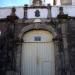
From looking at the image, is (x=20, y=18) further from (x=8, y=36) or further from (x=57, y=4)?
(x=57, y=4)

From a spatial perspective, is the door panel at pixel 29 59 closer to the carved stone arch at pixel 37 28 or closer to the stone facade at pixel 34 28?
the stone facade at pixel 34 28

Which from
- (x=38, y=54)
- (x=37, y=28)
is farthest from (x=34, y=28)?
(x=38, y=54)

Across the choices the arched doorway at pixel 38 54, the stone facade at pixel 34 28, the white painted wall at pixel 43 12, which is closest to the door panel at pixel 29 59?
the arched doorway at pixel 38 54

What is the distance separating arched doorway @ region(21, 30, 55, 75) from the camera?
1188cm

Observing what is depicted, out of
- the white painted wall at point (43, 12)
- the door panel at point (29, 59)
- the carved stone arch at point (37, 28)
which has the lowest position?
the door panel at point (29, 59)

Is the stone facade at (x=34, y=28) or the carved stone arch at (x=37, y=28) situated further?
the carved stone arch at (x=37, y=28)

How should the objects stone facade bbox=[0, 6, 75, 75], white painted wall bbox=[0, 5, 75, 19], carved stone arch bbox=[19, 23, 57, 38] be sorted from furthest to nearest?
1. white painted wall bbox=[0, 5, 75, 19]
2. carved stone arch bbox=[19, 23, 57, 38]
3. stone facade bbox=[0, 6, 75, 75]

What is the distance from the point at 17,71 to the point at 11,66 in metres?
0.37

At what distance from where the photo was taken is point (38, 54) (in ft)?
39.8

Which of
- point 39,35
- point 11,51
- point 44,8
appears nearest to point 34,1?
point 44,8

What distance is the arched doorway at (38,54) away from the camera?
39.0 ft

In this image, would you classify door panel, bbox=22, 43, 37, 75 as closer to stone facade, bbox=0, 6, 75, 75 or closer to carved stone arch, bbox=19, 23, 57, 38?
stone facade, bbox=0, 6, 75, 75

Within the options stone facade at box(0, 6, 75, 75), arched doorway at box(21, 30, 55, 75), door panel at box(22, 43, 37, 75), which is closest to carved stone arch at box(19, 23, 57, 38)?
stone facade at box(0, 6, 75, 75)

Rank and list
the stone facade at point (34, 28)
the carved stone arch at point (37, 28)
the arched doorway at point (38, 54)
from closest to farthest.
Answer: the stone facade at point (34, 28) < the arched doorway at point (38, 54) < the carved stone arch at point (37, 28)
